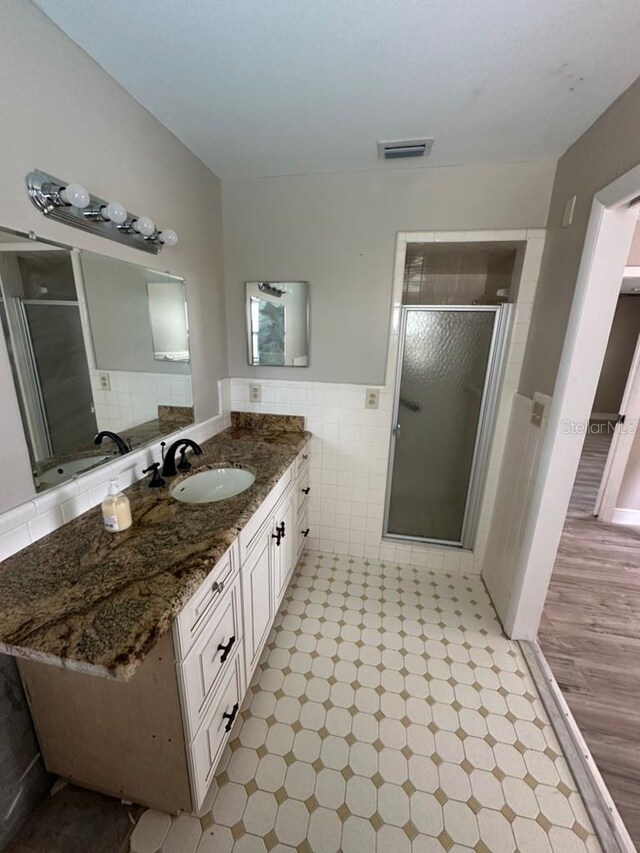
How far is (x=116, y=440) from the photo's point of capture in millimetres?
1358

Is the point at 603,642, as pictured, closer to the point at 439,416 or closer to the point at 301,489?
the point at 439,416

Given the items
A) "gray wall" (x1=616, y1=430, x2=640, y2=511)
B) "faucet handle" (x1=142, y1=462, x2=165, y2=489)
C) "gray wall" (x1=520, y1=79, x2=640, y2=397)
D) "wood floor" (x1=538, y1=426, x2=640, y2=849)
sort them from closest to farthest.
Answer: "gray wall" (x1=520, y1=79, x2=640, y2=397)
"wood floor" (x1=538, y1=426, x2=640, y2=849)
"faucet handle" (x1=142, y1=462, x2=165, y2=489)
"gray wall" (x1=616, y1=430, x2=640, y2=511)

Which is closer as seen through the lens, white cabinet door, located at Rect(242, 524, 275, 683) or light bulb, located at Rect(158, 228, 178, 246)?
white cabinet door, located at Rect(242, 524, 275, 683)

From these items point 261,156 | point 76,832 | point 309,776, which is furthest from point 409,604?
point 261,156

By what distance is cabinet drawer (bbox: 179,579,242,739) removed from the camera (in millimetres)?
914

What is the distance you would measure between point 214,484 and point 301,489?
0.61 meters

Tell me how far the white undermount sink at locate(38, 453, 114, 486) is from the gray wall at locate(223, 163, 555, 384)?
1150 millimetres

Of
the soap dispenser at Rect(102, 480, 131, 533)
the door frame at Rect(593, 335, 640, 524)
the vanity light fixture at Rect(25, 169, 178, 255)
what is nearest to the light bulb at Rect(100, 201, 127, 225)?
the vanity light fixture at Rect(25, 169, 178, 255)

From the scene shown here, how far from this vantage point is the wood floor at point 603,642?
4.25 ft

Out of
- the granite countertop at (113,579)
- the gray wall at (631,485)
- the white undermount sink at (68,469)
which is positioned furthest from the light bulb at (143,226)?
the gray wall at (631,485)

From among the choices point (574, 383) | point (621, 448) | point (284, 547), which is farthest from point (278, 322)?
point (621, 448)

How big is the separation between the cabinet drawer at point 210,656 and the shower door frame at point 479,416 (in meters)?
1.35

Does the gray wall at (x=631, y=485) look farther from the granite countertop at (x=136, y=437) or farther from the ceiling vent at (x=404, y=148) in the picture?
the granite countertop at (x=136, y=437)

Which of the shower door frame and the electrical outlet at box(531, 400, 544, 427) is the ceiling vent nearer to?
the shower door frame
